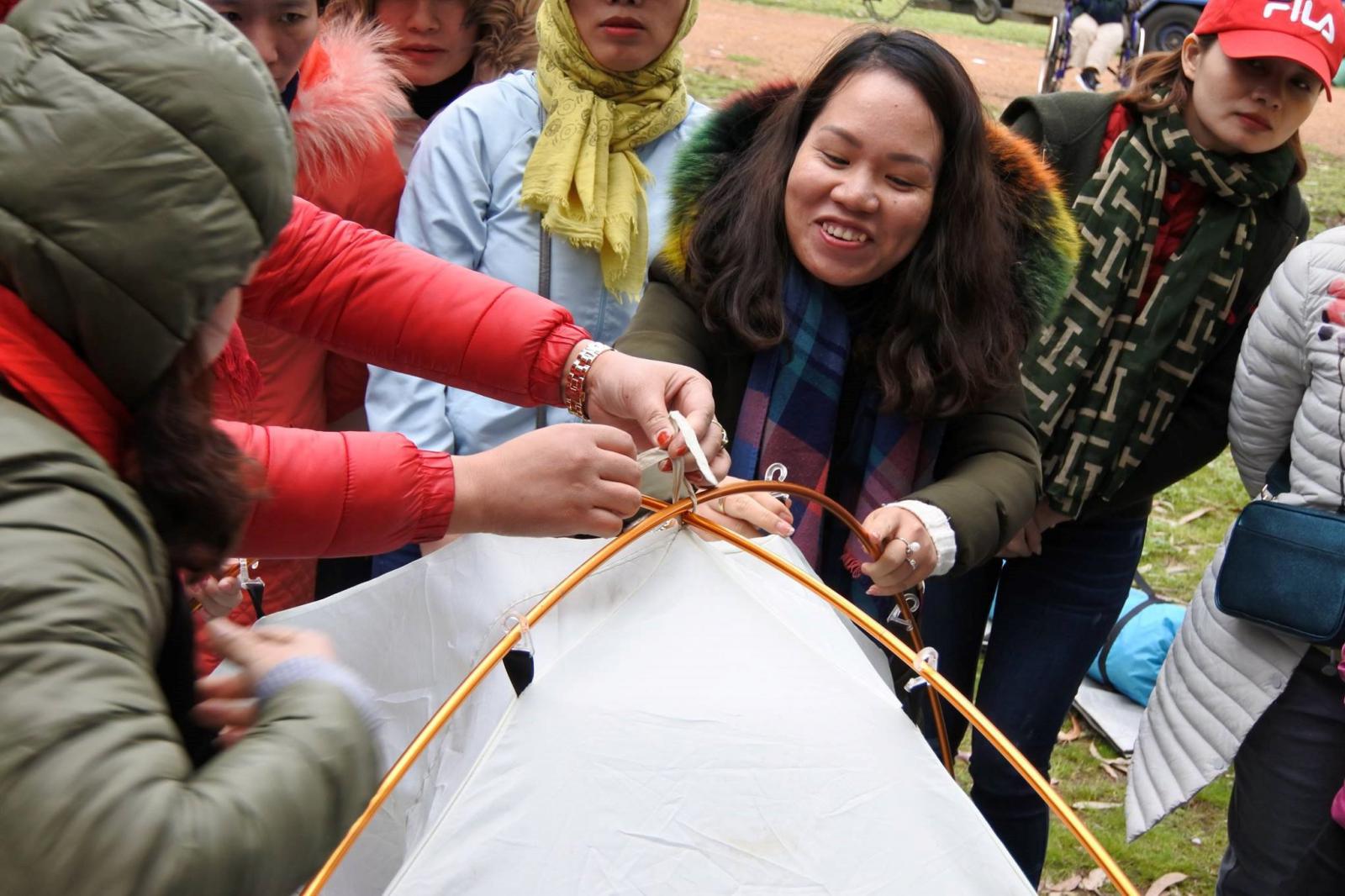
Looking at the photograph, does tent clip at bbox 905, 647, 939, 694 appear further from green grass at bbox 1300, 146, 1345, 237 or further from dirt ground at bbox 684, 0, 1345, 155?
dirt ground at bbox 684, 0, 1345, 155

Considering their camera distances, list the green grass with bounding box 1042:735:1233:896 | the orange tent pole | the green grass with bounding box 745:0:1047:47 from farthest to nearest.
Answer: the green grass with bounding box 745:0:1047:47, the green grass with bounding box 1042:735:1233:896, the orange tent pole

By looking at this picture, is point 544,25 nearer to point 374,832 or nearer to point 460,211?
point 460,211

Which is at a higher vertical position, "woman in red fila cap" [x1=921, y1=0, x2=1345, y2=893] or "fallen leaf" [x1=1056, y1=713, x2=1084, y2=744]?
"woman in red fila cap" [x1=921, y1=0, x2=1345, y2=893]

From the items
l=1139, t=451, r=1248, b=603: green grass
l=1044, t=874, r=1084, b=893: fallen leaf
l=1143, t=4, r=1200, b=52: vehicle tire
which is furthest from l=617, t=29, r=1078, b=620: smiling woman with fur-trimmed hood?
l=1143, t=4, r=1200, b=52: vehicle tire

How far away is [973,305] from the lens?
202cm

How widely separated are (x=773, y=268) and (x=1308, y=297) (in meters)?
1.01

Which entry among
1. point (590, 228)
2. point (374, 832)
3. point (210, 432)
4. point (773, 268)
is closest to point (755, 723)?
point (374, 832)

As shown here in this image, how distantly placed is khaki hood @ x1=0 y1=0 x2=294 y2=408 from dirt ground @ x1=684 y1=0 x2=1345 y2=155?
1005 centimetres

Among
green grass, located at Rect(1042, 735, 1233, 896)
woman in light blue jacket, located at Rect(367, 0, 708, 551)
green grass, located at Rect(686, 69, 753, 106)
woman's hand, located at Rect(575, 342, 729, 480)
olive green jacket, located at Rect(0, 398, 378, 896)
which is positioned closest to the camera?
olive green jacket, located at Rect(0, 398, 378, 896)

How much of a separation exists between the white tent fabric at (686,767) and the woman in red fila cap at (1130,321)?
112 centimetres

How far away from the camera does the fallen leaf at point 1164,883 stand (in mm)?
3191

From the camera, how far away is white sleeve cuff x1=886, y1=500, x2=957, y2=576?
1.84 m

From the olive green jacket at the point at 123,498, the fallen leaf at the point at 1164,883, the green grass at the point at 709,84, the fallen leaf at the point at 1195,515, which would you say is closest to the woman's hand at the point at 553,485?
the olive green jacket at the point at 123,498

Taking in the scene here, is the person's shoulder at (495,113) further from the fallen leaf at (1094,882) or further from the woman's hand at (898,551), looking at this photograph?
the fallen leaf at (1094,882)
